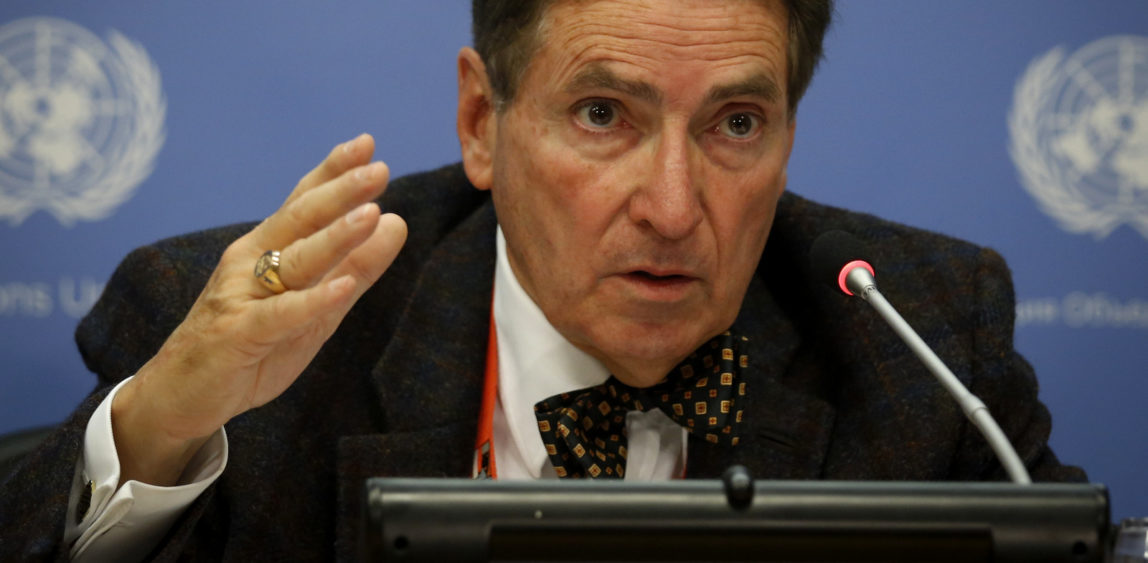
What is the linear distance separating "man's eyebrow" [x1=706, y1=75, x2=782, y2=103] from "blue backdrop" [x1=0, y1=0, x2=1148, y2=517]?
3.49ft

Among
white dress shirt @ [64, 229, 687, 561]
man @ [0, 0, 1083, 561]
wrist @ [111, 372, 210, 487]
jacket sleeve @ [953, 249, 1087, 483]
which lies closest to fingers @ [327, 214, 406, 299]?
man @ [0, 0, 1083, 561]

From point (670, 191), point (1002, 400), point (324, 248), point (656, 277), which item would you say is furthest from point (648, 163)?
point (1002, 400)

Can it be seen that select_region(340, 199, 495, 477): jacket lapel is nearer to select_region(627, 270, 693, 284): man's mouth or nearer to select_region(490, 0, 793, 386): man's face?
select_region(490, 0, 793, 386): man's face

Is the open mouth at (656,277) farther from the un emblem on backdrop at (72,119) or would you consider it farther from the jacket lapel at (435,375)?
the un emblem on backdrop at (72,119)

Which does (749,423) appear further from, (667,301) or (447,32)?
(447,32)

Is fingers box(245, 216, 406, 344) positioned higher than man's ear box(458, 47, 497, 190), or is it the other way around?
man's ear box(458, 47, 497, 190)

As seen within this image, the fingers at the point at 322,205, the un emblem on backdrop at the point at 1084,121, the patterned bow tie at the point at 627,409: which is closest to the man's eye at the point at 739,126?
the patterned bow tie at the point at 627,409

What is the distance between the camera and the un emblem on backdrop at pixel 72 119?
107 inches

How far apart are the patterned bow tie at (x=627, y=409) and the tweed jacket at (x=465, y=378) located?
4.6 inches

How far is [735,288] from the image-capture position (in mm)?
1920

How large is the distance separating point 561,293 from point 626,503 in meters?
0.92

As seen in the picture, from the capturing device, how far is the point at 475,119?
7.04 feet

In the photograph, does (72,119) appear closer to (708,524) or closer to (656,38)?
(656,38)

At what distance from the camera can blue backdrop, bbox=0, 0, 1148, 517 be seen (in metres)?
2.76
